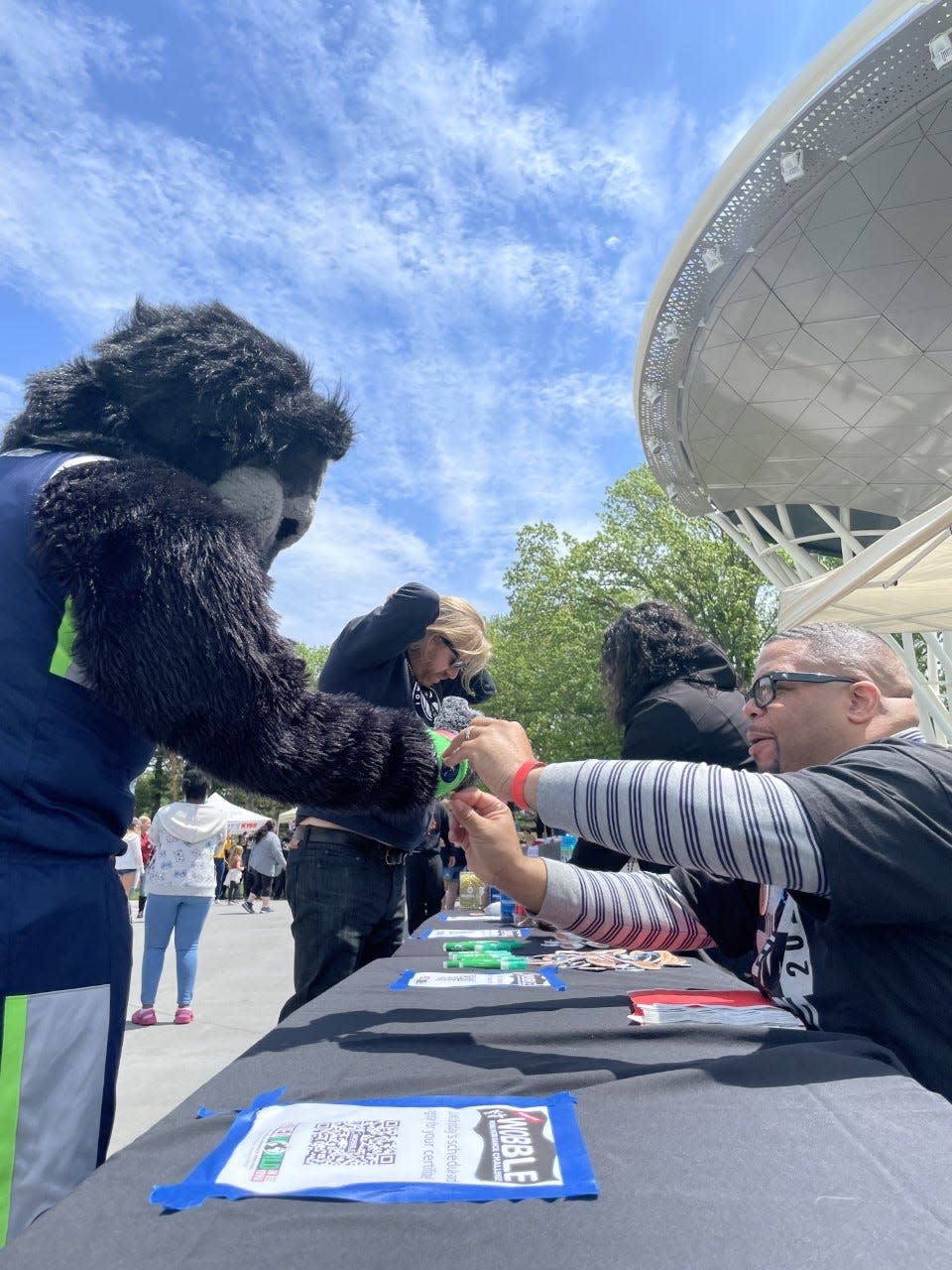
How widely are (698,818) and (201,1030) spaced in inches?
208

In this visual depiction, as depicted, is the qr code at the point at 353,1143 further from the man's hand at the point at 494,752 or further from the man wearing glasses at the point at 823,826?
the man's hand at the point at 494,752

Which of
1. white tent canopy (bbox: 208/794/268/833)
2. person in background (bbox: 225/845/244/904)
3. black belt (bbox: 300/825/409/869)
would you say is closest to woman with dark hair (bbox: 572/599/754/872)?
black belt (bbox: 300/825/409/869)

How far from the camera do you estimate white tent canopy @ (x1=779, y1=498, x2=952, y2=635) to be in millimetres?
5395

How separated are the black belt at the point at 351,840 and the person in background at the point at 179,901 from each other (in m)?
3.61

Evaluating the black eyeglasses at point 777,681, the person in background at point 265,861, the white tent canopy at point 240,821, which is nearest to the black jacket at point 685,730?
the black eyeglasses at point 777,681

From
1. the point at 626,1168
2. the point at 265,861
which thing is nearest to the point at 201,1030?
the point at 626,1168

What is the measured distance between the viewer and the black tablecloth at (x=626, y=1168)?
0.68m

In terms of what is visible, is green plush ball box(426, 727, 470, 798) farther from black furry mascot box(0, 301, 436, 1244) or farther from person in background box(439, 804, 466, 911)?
person in background box(439, 804, 466, 911)

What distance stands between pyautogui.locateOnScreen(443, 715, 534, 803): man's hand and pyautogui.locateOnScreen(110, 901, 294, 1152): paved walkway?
0.85 metres

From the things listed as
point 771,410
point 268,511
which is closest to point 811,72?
point 771,410

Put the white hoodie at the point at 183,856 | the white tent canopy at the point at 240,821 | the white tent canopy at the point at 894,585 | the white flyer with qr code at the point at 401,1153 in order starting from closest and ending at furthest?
the white flyer with qr code at the point at 401,1153
the white tent canopy at the point at 894,585
the white hoodie at the point at 183,856
the white tent canopy at the point at 240,821

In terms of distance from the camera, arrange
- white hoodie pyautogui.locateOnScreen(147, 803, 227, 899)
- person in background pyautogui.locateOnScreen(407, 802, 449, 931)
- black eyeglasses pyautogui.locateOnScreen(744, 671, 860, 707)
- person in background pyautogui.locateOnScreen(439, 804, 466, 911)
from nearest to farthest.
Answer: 1. black eyeglasses pyautogui.locateOnScreen(744, 671, 860, 707)
2. person in background pyautogui.locateOnScreen(407, 802, 449, 931)
3. white hoodie pyautogui.locateOnScreen(147, 803, 227, 899)
4. person in background pyautogui.locateOnScreen(439, 804, 466, 911)

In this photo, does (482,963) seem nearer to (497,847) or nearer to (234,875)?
(497,847)

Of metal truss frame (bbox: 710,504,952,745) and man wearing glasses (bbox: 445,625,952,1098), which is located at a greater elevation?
metal truss frame (bbox: 710,504,952,745)
